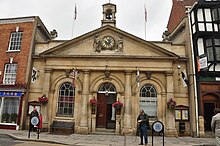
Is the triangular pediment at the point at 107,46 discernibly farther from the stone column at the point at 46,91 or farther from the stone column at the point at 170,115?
the stone column at the point at 170,115

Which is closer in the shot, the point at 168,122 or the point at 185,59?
the point at 168,122

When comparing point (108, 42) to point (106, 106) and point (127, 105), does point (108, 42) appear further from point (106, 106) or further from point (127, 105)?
point (127, 105)

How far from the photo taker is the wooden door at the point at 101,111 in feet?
52.3

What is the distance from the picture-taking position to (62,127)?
14.9m

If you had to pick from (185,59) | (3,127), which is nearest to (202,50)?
(185,59)

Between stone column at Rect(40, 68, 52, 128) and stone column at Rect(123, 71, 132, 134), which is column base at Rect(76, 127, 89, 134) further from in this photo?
stone column at Rect(123, 71, 132, 134)

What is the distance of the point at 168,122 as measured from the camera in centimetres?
1505

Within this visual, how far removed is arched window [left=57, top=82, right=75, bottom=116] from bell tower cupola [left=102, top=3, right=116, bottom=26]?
6570 millimetres

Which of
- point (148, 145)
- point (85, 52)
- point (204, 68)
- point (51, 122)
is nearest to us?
point (148, 145)

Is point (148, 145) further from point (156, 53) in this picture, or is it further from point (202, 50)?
point (202, 50)

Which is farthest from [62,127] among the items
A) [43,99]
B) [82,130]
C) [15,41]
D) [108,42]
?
[15,41]

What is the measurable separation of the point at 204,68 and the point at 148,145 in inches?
293

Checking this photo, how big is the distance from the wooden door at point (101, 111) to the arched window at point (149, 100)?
292cm

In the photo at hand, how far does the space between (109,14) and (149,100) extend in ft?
28.7
